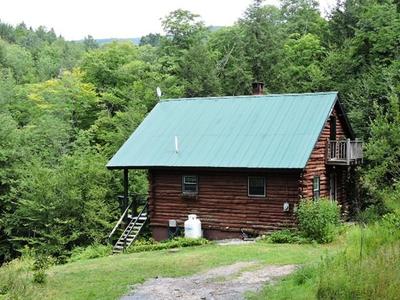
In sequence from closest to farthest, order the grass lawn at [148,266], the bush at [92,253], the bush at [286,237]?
the grass lawn at [148,266]
the bush at [286,237]
the bush at [92,253]

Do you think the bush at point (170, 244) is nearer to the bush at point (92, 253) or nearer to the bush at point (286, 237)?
the bush at point (92, 253)

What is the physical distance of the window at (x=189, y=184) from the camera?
24734mm

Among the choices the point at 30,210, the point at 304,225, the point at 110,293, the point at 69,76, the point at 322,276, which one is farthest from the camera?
the point at 69,76

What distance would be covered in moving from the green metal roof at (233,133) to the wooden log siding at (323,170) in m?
1.23

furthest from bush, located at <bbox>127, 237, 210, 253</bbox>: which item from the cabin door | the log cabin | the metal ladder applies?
the cabin door

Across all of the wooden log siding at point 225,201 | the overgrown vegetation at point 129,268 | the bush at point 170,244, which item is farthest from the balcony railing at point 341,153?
the bush at point 170,244

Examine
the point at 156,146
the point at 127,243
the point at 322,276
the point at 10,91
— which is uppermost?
the point at 10,91

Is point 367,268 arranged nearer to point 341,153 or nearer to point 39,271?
point 39,271

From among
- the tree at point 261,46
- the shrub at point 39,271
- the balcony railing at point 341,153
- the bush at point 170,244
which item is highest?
the tree at point 261,46

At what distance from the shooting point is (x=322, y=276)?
8.28 metres

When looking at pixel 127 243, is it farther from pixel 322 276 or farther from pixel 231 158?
pixel 322 276

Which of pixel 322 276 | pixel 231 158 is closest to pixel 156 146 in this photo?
pixel 231 158

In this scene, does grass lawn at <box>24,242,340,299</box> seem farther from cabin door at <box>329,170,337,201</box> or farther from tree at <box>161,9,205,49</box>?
tree at <box>161,9,205,49</box>

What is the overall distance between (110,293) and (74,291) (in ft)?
3.99
